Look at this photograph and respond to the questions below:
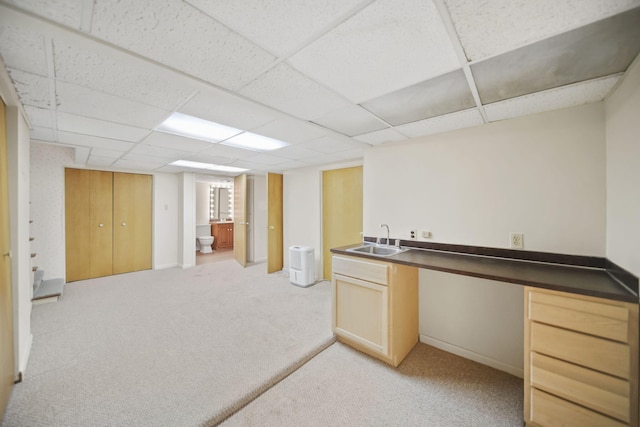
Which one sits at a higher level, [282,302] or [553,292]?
[553,292]

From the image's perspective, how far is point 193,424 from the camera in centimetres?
144

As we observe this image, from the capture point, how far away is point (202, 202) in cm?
805

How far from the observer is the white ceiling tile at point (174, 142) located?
8.53 feet

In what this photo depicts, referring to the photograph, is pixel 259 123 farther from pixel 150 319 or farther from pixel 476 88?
pixel 150 319

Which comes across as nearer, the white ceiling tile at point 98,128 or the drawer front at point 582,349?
the drawer front at point 582,349

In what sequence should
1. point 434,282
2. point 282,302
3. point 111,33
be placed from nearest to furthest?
point 111,33 < point 434,282 < point 282,302

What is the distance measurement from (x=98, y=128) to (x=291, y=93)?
2.12m

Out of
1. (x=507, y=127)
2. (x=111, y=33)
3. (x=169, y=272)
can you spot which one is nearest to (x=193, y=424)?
(x=111, y=33)

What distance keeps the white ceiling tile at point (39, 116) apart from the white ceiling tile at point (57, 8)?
56.5 inches

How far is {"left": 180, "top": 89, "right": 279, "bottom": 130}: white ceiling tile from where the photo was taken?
1695 millimetres

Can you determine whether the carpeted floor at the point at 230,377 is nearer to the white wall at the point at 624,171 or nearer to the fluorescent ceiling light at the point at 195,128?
the white wall at the point at 624,171

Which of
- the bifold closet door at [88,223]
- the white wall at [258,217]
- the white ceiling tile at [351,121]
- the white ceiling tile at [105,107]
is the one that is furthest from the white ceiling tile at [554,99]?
the bifold closet door at [88,223]

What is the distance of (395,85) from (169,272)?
539cm

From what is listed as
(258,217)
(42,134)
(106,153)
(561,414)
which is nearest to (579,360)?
(561,414)
